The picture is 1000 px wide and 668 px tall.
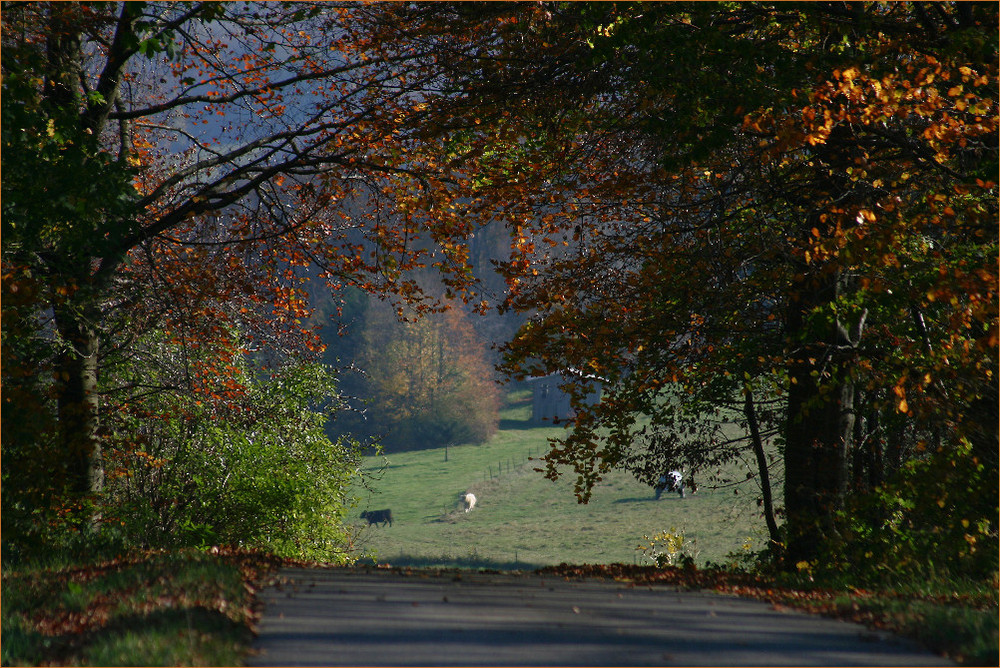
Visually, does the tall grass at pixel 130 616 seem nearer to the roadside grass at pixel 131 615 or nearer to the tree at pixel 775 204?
the roadside grass at pixel 131 615

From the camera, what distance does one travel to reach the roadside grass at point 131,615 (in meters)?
4.28

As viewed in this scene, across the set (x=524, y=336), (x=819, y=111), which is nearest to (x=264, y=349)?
(x=524, y=336)

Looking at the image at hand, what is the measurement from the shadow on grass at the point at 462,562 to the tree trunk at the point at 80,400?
14.1 meters

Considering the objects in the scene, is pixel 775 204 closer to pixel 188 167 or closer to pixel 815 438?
pixel 815 438

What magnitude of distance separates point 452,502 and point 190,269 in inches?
1298

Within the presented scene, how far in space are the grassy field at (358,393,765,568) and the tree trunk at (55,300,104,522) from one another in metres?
10.0

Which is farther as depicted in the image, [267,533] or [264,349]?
[264,349]

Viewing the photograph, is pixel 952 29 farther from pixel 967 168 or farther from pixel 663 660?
pixel 663 660

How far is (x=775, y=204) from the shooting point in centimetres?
1158

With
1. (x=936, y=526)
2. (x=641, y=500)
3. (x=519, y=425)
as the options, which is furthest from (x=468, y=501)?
(x=936, y=526)

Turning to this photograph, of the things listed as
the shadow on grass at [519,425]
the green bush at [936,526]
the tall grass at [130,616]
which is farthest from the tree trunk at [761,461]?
the shadow on grass at [519,425]

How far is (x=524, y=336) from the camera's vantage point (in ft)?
41.1

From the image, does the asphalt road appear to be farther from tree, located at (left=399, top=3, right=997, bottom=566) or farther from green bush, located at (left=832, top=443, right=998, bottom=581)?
tree, located at (left=399, top=3, right=997, bottom=566)

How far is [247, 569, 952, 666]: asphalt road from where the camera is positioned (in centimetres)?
450
